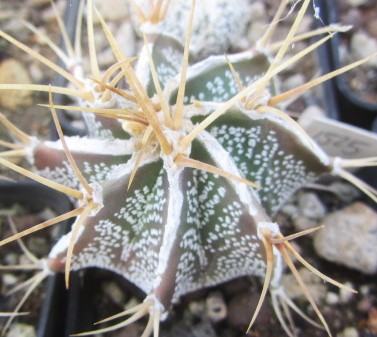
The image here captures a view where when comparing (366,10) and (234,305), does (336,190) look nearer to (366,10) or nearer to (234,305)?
(234,305)

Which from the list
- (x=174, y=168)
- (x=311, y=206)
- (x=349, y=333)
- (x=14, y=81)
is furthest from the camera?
(x=14, y=81)

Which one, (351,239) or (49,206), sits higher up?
(49,206)

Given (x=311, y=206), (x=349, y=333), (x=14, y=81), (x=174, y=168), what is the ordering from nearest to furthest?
1. (x=174, y=168)
2. (x=349, y=333)
3. (x=311, y=206)
4. (x=14, y=81)

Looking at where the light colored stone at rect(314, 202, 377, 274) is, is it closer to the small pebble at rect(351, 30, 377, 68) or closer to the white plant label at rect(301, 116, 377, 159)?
the white plant label at rect(301, 116, 377, 159)

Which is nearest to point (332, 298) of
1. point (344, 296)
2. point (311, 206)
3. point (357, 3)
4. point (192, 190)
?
point (344, 296)

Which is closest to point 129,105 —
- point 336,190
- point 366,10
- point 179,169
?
point 179,169

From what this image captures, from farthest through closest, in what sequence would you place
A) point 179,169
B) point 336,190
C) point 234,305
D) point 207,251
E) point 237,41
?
1. point 237,41
2. point 336,190
3. point 234,305
4. point 207,251
5. point 179,169

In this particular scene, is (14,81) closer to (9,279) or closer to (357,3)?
(9,279)
